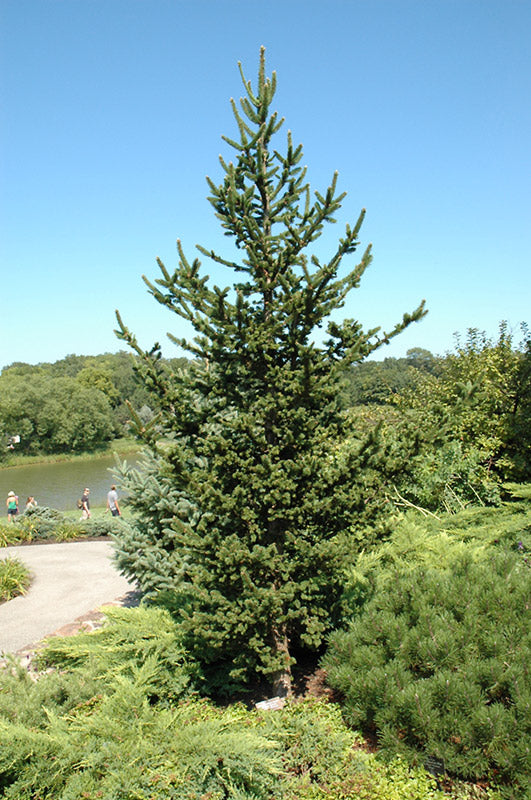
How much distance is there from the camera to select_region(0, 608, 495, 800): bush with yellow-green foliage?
278 cm

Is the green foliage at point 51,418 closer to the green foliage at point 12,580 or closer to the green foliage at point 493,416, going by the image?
the green foliage at point 12,580

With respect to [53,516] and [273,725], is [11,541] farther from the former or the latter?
[273,725]

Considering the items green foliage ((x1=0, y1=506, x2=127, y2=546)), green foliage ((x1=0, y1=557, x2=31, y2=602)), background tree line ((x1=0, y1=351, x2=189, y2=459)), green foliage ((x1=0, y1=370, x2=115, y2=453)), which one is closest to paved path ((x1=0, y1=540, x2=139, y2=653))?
green foliage ((x1=0, y1=557, x2=31, y2=602))

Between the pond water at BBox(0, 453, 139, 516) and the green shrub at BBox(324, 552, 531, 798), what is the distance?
15.8 meters

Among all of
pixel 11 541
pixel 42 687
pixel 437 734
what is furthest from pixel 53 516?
pixel 437 734

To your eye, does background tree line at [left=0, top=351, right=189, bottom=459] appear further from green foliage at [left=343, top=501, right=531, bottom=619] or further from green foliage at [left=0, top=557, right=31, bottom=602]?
green foliage at [left=343, top=501, right=531, bottom=619]

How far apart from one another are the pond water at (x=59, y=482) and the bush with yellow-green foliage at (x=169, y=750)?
15.1 metres

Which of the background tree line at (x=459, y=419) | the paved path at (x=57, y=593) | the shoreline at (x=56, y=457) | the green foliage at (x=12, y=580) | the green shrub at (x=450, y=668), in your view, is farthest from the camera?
the shoreline at (x=56, y=457)

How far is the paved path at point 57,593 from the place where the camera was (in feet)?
23.2

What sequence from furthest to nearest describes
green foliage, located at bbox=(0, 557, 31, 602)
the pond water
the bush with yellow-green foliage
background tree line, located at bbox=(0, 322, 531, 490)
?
the pond water, green foliage, located at bbox=(0, 557, 31, 602), background tree line, located at bbox=(0, 322, 531, 490), the bush with yellow-green foliage

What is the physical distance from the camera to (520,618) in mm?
3525

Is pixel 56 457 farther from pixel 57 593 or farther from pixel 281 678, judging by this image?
pixel 281 678

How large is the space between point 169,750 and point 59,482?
99.3ft

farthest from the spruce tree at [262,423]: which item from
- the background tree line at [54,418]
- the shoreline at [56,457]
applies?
the background tree line at [54,418]
